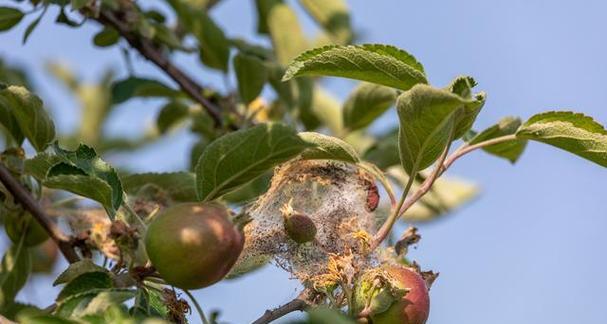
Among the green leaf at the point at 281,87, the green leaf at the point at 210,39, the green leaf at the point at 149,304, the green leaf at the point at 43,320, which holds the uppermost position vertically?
the green leaf at the point at 281,87

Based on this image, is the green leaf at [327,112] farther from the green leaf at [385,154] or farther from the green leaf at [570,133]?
the green leaf at [570,133]

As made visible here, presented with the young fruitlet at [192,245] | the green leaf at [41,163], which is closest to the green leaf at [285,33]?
the green leaf at [41,163]

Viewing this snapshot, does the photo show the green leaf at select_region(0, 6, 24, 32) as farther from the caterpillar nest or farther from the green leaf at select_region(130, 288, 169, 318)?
the green leaf at select_region(130, 288, 169, 318)

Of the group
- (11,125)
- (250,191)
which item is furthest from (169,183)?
(11,125)

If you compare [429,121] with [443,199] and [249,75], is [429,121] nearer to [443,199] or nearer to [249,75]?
[249,75]

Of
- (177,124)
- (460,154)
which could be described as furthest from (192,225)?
(177,124)

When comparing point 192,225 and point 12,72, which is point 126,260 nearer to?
point 192,225
